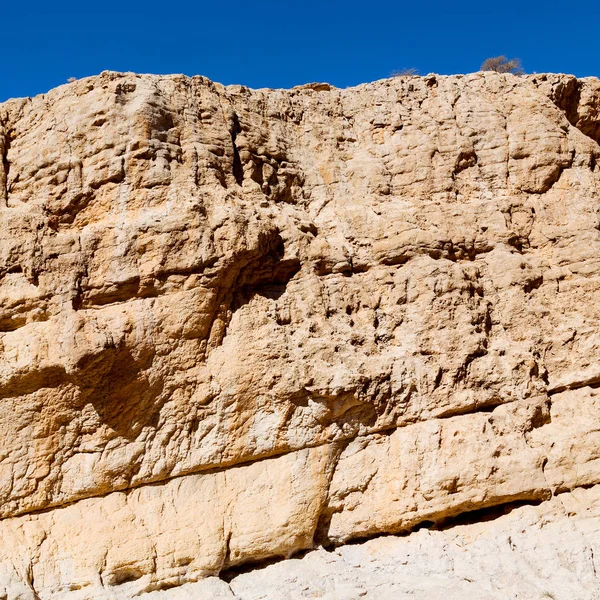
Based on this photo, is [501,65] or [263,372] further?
[501,65]

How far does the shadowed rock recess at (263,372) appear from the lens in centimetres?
594

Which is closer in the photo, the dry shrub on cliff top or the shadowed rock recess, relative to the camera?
the shadowed rock recess

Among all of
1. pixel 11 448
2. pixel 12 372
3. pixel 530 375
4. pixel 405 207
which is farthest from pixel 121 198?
pixel 530 375

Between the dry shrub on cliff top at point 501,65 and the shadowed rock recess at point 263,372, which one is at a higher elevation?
the dry shrub on cliff top at point 501,65

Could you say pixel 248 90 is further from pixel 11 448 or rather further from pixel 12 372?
pixel 11 448

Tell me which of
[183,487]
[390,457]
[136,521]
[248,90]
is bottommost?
[136,521]

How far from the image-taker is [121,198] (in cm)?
634

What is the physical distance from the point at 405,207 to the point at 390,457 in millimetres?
2856

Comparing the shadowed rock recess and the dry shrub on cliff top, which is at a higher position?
the dry shrub on cliff top

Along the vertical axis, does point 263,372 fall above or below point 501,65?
below

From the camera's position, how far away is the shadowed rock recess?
594 cm

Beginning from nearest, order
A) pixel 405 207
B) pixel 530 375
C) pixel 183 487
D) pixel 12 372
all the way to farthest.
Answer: pixel 12 372 < pixel 183 487 < pixel 530 375 < pixel 405 207

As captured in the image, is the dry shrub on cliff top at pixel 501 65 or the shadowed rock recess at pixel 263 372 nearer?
the shadowed rock recess at pixel 263 372

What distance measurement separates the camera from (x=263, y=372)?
6.31m
